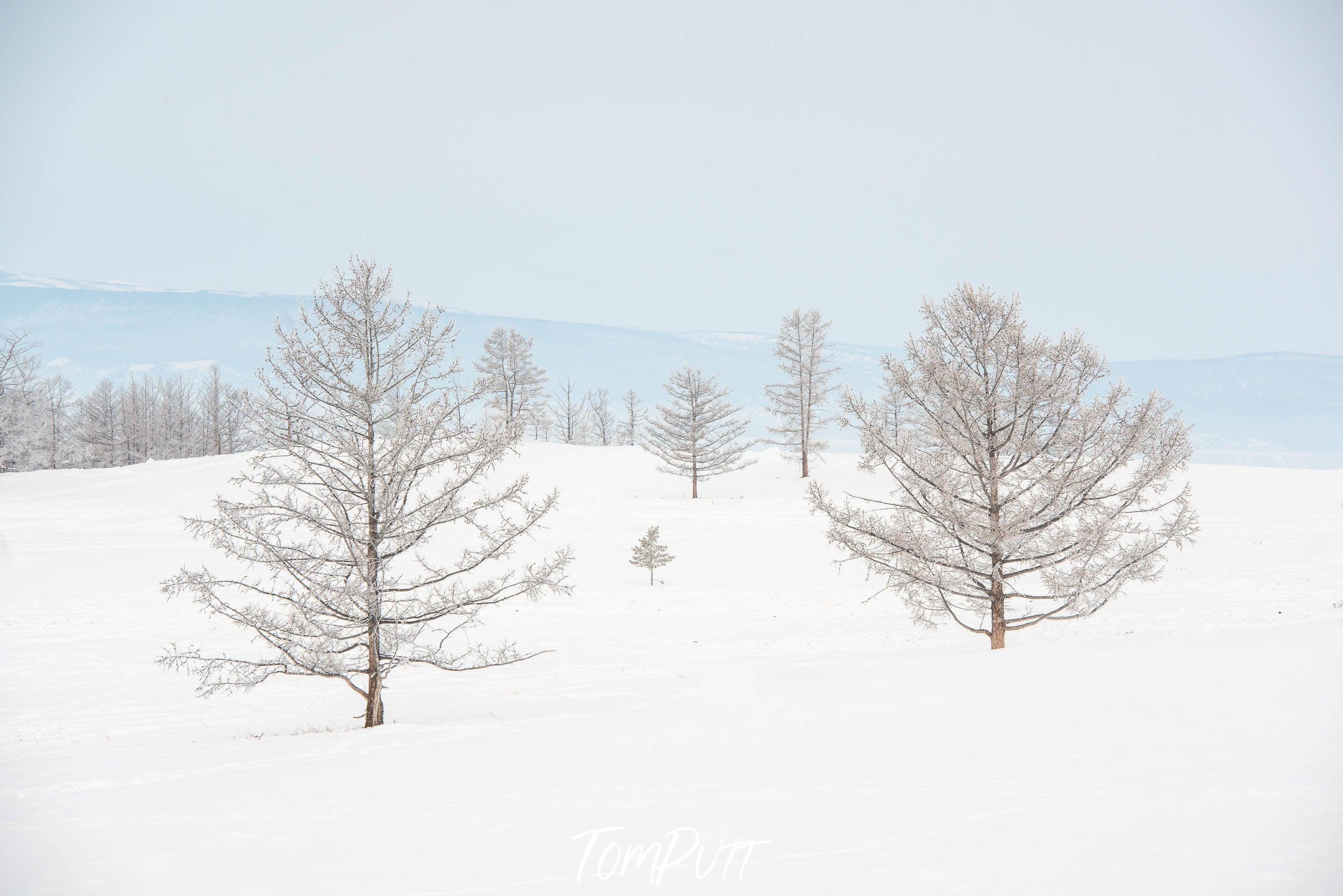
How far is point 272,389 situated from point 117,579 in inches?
705

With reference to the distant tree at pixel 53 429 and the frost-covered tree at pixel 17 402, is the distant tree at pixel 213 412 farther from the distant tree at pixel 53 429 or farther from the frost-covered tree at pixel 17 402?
the frost-covered tree at pixel 17 402

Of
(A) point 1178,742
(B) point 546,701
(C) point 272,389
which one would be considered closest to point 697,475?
(B) point 546,701

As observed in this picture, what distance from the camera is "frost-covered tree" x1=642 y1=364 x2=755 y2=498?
39062mm

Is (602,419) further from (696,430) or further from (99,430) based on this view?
Result: (99,430)

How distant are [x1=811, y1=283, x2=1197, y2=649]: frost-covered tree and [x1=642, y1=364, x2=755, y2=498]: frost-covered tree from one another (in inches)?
1070

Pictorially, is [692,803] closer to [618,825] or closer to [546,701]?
[618,825]

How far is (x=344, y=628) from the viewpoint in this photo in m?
9.27

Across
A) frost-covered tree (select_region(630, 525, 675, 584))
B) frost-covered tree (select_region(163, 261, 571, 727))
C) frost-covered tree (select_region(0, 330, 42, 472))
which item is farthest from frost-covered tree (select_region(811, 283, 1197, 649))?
frost-covered tree (select_region(0, 330, 42, 472))

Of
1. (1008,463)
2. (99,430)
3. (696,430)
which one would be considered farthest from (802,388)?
(99,430)

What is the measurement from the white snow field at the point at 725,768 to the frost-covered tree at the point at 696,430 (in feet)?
77.7

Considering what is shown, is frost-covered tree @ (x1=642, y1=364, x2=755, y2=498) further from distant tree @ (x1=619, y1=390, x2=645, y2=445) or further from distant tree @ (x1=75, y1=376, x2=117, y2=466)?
distant tree @ (x1=75, y1=376, x2=117, y2=466)

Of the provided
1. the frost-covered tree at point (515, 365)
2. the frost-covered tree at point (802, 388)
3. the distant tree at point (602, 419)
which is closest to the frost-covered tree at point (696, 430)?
the frost-covered tree at point (802, 388)

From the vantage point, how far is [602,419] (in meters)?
80.3

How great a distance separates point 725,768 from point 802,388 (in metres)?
36.6
